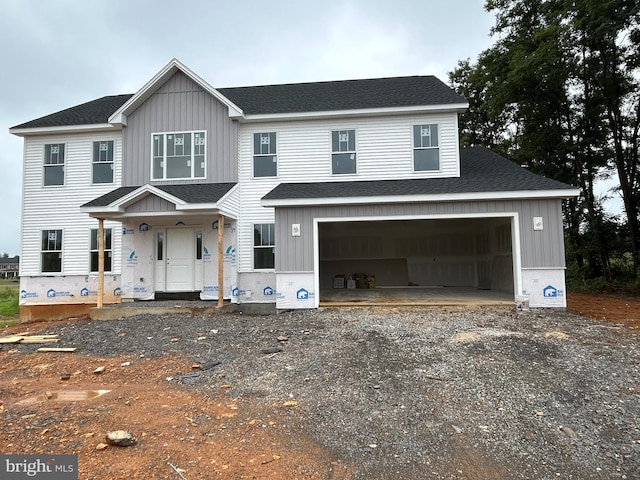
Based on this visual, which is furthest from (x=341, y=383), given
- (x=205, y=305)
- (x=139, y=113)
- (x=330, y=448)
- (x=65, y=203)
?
(x=65, y=203)

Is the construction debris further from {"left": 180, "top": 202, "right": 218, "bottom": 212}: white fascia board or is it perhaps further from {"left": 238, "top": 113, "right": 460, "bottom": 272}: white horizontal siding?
{"left": 238, "top": 113, "right": 460, "bottom": 272}: white horizontal siding

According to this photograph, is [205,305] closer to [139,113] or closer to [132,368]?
[132,368]

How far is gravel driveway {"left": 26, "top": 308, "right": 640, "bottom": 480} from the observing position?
3.28 metres

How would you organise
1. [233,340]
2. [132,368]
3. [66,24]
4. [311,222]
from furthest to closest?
[66,24] → [311,222] → [233,340] → [132,368]

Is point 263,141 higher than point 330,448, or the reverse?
point 263,141

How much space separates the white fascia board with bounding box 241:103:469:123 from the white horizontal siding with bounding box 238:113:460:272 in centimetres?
22

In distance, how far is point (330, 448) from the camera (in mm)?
3410

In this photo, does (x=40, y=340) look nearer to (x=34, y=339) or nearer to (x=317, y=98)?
(x=34, y=339)

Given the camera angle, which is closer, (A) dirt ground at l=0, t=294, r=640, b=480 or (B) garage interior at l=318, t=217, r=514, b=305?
(A) dirt ground at l=0, t=294, r=640, b=480

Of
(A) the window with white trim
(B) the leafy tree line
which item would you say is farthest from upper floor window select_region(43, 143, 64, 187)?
(B) the leafy tree line

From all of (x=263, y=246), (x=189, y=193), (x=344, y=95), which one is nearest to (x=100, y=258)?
(x=189, y=193)

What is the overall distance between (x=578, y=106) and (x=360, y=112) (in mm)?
12714

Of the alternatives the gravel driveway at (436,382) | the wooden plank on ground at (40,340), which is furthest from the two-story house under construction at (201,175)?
the gravel driveway at (436,382)

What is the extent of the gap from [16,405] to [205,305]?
5701 millimetres
